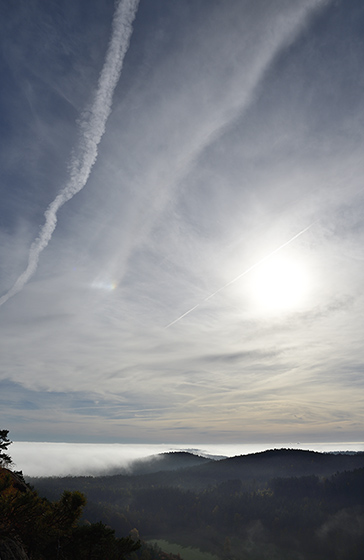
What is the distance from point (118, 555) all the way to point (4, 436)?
3391 centimetres

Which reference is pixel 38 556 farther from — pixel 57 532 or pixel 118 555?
pixel 57 532

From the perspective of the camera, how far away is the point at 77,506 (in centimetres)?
1659

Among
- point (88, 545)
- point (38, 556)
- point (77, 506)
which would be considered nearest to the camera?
point (77, 506)

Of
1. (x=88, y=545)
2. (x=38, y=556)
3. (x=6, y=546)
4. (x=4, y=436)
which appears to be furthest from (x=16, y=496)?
(x=4, y=436)

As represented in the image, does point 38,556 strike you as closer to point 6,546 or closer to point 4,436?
point 6,546

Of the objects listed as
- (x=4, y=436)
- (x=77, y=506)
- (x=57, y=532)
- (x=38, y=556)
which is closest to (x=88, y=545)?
(x=38, y=556)

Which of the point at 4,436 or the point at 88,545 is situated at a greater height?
the point at 4,436

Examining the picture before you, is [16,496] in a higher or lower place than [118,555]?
higher

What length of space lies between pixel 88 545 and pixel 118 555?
6.78m

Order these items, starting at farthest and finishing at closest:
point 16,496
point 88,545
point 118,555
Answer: point 118,555 < point 88,545 < point 16,496

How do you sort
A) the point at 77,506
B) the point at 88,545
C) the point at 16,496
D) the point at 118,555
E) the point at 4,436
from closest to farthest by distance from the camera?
1. the point at 16,496
2. the point at 77,506
3. the point at 88,545
4. the point at 118,555
5. the point at 4,436

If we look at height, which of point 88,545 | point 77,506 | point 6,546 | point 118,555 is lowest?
point 118,555

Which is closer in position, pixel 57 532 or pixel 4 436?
pixel 57 532

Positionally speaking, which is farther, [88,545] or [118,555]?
[118,555]
